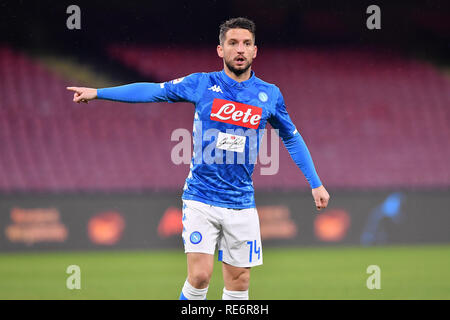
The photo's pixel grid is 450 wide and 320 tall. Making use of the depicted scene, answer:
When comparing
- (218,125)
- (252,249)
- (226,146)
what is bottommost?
(252,249)

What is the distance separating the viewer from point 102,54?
13.6 metres

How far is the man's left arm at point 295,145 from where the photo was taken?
16.9 ft

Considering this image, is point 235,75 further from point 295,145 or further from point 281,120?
point 295,145

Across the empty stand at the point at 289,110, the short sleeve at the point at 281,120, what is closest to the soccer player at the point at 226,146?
the short sleeve at the point at 281,120

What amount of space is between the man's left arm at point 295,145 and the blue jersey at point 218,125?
14 cm

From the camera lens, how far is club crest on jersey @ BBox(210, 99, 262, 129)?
490 centimetres

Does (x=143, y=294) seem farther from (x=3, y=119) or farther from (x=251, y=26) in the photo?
(x=3, y=119)

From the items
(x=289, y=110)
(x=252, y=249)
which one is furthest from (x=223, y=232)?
(x=289, y=110)

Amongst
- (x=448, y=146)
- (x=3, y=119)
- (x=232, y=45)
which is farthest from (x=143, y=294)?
(x=448, y=146)

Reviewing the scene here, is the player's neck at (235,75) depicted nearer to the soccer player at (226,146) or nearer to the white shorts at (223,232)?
the soccer player at (226,146)

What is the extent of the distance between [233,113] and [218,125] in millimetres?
132

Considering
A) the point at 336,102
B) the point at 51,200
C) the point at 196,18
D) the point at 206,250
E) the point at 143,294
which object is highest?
the point at 196,18

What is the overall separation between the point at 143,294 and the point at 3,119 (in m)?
6.46

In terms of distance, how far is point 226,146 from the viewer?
4.92 meters
